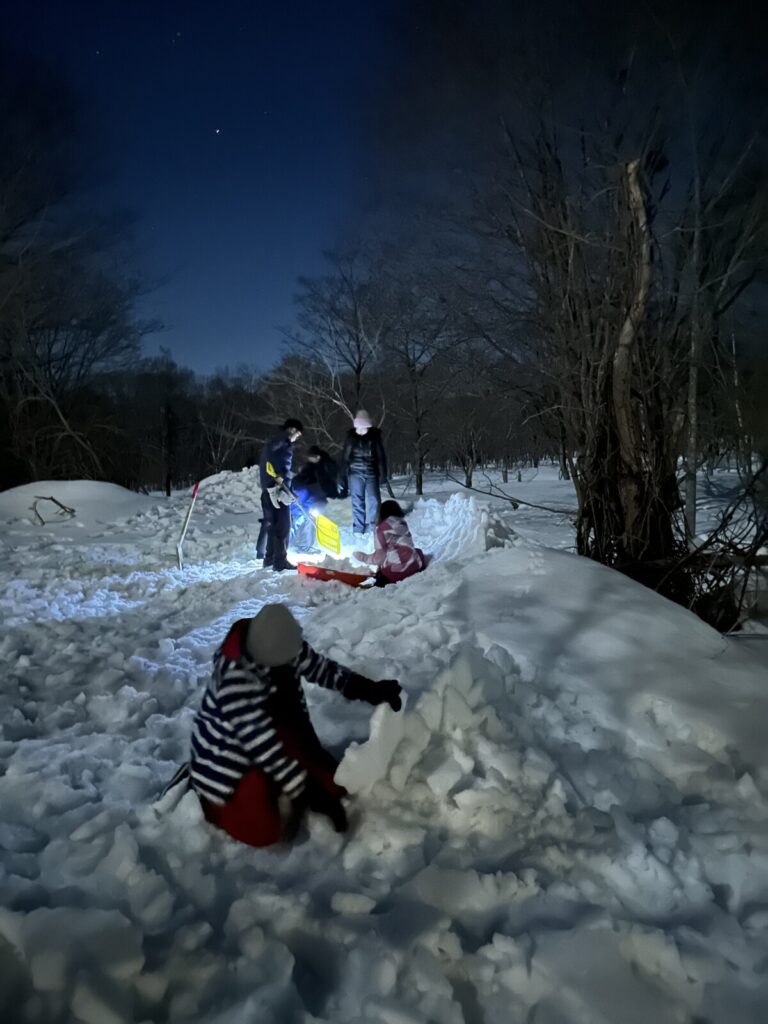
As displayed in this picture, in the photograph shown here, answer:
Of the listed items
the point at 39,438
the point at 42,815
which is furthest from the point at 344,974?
the point at 39,438

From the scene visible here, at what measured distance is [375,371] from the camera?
2039 centimetres

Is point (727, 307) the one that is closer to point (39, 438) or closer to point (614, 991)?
point (614, 991)

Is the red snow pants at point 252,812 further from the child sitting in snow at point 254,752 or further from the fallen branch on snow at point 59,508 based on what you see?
the fallen branch on snow at point 59,508

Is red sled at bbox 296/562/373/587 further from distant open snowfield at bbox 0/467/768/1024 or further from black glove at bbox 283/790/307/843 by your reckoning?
black glove at bbox 283/790/307/843

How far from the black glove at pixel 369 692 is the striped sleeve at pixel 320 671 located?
1.2 inches

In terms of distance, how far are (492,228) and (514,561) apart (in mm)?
4180

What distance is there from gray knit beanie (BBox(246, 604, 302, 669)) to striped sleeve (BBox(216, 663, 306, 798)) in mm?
95

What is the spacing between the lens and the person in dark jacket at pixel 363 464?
407 inches

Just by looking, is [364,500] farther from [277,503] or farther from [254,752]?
[254,752]

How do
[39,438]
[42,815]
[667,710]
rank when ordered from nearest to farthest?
[42,815]
[667,710]
[39,438]

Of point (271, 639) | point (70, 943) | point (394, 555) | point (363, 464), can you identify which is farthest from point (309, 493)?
point (70, 943)

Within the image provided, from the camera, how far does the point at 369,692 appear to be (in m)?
2.94

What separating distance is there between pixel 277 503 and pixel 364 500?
103 inches

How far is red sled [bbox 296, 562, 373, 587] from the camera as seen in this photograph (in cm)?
737
